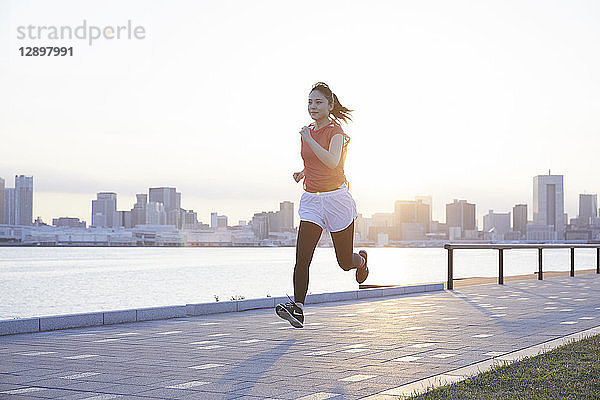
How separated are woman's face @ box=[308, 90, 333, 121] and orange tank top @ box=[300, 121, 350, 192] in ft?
0.48

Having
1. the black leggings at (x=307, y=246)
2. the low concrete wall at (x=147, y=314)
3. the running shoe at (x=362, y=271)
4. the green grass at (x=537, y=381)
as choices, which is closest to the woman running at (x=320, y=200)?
the black leggings at (x=307, y=246)

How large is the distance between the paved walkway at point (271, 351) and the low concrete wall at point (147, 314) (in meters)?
0.20

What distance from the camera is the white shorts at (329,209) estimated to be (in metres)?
6.88

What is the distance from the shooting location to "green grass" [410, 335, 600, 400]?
4.00 meters

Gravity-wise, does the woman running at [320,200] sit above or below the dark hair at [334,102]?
below

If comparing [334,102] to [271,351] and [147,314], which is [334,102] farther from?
[147,314]

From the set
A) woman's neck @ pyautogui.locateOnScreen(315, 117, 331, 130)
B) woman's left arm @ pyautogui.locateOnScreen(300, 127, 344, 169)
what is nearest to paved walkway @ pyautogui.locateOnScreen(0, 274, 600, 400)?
woman's left arm @ pyautogui.locateOnScreen(300, 127, 344, 169)

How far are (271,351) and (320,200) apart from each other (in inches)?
57.3

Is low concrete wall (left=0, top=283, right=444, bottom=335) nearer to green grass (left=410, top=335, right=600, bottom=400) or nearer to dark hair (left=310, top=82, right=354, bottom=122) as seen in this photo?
dark hair (left=310, top=82, right=354, bottom=122)

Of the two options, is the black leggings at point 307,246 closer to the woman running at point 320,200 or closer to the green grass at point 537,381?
the woman running at point 320,200

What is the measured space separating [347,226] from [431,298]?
565 cm

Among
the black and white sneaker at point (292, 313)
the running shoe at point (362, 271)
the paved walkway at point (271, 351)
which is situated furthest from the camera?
the running shoe at point (362, 271)

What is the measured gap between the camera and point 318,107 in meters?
7.05

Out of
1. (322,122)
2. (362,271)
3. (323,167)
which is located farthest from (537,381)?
(322,122)
